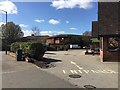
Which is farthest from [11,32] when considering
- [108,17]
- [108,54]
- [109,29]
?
[108,54]

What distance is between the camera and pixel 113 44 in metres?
24.1

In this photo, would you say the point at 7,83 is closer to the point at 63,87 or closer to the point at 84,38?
the point at 63,87

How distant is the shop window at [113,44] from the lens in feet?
76.9

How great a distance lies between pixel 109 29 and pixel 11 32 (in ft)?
175

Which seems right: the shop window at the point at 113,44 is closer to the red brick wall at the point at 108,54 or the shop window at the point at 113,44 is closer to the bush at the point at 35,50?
the red brick wall at the point at 108,54

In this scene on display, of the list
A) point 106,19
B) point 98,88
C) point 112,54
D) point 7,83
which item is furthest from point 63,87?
point 106,19

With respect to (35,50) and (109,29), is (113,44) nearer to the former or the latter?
(109,29)

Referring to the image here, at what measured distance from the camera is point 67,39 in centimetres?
6869

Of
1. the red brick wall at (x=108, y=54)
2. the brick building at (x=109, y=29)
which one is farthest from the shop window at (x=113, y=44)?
the red brick wall at (x=108, y=54)

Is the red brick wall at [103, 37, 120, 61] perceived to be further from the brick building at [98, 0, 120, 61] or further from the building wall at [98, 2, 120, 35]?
the building wall at [98, 2, 120, 35]

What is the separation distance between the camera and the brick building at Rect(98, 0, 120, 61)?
908 inches

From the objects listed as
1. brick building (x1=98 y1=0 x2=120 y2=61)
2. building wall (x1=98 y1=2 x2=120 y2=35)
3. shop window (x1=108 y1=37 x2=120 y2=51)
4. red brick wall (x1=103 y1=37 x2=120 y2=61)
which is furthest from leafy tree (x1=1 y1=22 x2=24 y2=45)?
red brick wall (x1=103 y1=37 x2=120 y2=61)

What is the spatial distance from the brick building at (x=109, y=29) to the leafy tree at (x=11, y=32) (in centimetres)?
4648

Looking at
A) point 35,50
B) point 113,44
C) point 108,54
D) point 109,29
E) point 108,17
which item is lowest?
point 108,54
